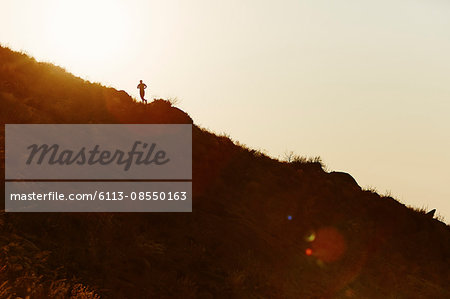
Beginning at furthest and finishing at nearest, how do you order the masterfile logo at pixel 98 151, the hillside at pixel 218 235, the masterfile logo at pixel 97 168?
the masterfile logo at pixel 98 151, the masterfile logo at pixel 97 168, the hillside at pixel 218 235

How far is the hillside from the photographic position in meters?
10.1

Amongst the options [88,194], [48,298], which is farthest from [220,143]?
[48,298]

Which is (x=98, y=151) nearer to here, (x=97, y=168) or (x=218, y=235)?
(x=97, y=168)

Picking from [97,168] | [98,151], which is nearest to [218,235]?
[97,168]

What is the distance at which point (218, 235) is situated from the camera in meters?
13.3

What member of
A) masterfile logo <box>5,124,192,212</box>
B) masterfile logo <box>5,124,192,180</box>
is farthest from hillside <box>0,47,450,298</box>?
masterfile logo <box>5,124,192,180</box>

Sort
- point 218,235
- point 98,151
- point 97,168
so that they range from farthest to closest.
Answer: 1. point 98,151
2. point 97,168
3. point 218,235

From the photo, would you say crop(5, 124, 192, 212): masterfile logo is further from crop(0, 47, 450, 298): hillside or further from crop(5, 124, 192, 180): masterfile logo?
crop(0, 47, 450, 298): hillside

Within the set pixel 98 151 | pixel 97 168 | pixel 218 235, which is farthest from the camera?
pixel 98 151

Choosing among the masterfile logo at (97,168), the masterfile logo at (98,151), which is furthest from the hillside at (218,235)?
the masterfile logo at (98,151)

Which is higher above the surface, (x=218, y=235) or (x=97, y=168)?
(x=97, y=168)

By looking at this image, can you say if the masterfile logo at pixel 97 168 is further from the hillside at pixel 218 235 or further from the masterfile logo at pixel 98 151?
the hillside at pixel 218 235

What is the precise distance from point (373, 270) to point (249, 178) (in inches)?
211

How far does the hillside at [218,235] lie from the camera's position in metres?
10.1
